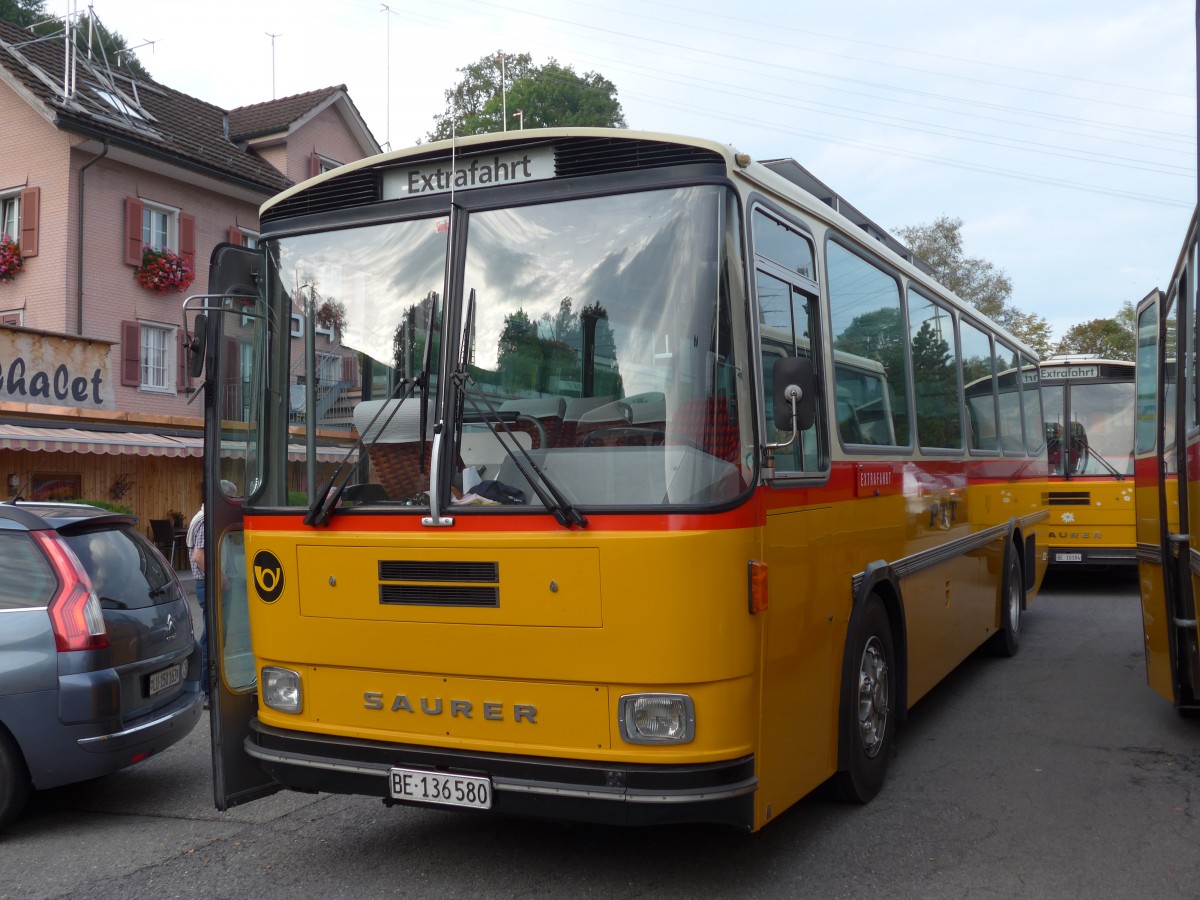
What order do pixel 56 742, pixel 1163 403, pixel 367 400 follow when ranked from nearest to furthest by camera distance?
pixel 367 400 → pixel 56 742 → pixel 1163 403

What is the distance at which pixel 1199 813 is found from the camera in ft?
19.4

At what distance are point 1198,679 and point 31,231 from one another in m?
24.3

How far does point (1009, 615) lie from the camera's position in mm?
10594

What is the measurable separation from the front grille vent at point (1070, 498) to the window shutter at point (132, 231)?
1928 cm

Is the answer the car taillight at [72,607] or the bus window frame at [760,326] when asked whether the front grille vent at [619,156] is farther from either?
the car taillight at [72,607]

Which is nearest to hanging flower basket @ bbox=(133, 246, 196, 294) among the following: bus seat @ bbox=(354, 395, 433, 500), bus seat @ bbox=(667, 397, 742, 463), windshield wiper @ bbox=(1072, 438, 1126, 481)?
windshield wiper @ bbox=(1072, 438, 1126, 481)

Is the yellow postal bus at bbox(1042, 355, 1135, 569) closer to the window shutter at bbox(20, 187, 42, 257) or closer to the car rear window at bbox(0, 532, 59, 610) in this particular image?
the car rear window at bbox(0, 532, 59, 610)

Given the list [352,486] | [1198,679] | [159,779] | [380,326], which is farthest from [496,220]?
[1198,679]

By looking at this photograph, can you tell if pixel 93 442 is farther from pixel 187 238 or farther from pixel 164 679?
pixel 164 679

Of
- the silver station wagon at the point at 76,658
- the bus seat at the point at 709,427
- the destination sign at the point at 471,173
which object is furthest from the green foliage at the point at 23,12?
the bus seat at the point at 709,427

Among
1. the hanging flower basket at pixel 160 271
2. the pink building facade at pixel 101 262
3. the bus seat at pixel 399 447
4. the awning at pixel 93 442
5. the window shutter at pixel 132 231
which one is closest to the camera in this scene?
the bus seat at pixel 399 447

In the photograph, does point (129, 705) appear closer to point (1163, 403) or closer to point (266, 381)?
point (266, 381)

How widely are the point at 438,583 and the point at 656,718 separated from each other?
1031 mm

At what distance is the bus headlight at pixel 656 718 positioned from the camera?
4.39 m
